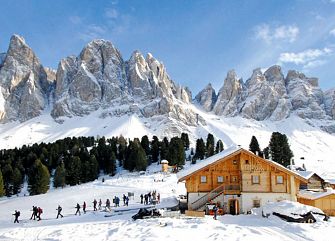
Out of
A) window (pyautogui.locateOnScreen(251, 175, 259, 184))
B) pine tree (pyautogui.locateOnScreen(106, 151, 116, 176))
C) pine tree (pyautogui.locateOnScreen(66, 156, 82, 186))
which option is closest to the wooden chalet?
A: window (pyautogui.locateOnScreen(251, 175, 259, 184))

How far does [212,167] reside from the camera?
42.2 m

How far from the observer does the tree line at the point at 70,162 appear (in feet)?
297

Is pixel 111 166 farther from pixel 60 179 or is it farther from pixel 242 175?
pixel 242 175

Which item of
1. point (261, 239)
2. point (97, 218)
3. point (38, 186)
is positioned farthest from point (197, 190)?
point (38, 186)

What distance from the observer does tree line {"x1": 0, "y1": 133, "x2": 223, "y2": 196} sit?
297 feet

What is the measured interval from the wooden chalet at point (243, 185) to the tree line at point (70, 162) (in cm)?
5019

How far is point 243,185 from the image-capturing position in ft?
133

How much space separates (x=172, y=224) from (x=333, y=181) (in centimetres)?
4508

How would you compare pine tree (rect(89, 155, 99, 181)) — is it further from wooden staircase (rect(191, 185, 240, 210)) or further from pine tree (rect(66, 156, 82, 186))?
wooden staircase (rect(191, 185, 240, 210))

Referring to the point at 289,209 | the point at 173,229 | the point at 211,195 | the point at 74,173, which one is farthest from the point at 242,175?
the point at 74,173

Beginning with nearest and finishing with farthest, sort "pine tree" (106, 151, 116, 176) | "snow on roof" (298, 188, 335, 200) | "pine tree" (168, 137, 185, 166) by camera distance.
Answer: "snow on roof" (298, 188, 335, 200) → "pine tree" (106, 151, 116, 176) → "pine tree" (168, 137, 185, 166)

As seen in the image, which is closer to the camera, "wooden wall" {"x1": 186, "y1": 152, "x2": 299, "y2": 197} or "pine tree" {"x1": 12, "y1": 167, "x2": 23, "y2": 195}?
"wooden wall" {"x1": 186, "y1": 152, "x2": 299, "y2": 197}

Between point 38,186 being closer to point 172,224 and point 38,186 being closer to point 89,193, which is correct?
point 89,193

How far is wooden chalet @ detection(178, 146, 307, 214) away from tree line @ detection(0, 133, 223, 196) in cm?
5019
